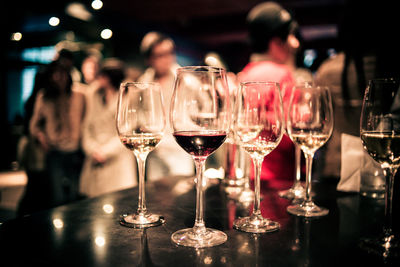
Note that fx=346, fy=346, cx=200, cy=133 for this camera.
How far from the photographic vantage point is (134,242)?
74cm

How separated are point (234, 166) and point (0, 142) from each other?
493 centimetres

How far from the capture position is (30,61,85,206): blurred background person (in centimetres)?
329

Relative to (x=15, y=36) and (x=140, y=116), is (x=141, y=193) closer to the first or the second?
(x=140, y=116)

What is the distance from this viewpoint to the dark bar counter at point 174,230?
65 centimetres

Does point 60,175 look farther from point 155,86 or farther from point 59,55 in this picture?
point 155,86

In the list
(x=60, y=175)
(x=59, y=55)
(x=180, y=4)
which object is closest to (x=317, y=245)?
(x=60, y=175)

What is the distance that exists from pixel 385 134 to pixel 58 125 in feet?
10.3

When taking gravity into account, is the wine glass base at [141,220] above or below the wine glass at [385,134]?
below

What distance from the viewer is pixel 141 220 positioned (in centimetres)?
88

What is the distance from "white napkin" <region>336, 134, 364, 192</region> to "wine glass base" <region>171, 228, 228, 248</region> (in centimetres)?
63

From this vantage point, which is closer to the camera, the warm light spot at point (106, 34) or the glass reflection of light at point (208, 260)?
the glass reflection of light at point (208, 260)

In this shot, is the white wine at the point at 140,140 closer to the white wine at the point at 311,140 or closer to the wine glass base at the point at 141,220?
the wine glass base at the point at 141,220

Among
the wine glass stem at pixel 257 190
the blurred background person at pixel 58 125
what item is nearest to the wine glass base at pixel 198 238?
the wine glass stem at pixel 257 190

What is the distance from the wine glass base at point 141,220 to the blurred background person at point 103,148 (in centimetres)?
248
